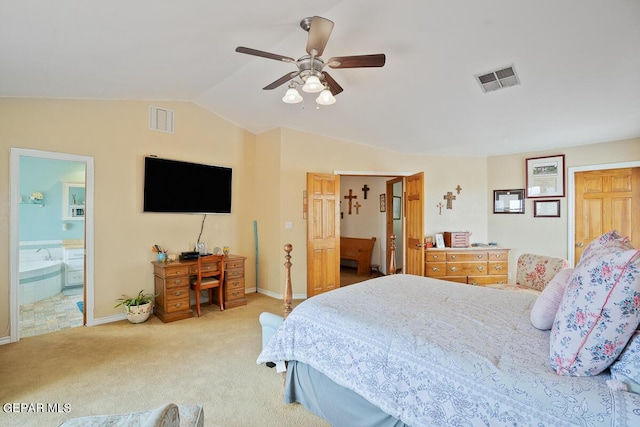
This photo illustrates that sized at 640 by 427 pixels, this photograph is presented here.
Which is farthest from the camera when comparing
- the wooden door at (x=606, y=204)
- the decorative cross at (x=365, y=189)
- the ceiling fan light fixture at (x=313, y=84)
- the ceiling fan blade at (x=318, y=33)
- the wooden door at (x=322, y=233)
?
the decorative cross at (x=365, y=189)

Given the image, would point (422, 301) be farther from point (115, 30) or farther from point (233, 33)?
point (115, 30)

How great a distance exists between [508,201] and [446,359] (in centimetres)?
492

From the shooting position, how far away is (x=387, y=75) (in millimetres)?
3221

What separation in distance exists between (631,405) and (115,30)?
352 cm

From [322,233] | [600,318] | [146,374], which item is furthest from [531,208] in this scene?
[146,374]

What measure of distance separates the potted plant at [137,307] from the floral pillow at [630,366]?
425 centimetres

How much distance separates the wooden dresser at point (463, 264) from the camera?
4934 millimetres

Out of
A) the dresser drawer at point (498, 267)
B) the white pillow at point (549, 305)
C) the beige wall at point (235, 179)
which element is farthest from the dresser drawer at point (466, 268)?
the white pillow at point (549, 305)

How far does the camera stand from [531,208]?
5.10 meters

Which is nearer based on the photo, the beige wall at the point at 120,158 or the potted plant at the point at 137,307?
the beige wall at the point at 120,158

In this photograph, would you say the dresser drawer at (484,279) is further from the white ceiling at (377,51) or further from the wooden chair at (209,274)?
the wooden chair at (209,274)

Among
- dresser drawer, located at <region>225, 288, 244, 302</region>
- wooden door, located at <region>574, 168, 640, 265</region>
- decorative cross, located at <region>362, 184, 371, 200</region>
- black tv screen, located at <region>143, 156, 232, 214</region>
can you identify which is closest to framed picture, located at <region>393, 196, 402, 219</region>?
decorative cross, located at <region>362, 184, 371, 200</region>

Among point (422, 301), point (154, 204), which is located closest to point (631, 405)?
point (422, 301)

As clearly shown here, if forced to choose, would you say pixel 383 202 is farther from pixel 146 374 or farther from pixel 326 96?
pixel 146 374
